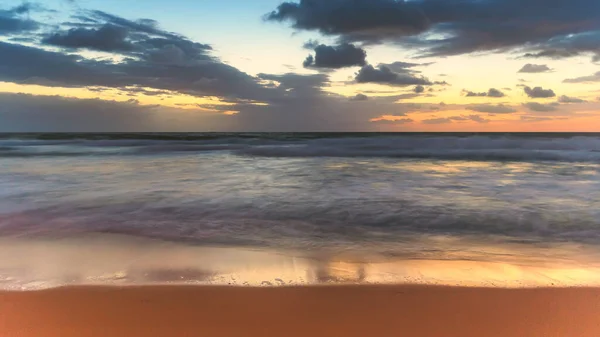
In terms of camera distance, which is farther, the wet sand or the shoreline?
the shoreline

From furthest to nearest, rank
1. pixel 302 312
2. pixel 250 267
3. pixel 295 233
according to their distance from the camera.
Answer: pixel 295 233
pixel 250 267
pixel 302 312

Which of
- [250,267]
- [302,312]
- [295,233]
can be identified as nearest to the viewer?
[302,312]

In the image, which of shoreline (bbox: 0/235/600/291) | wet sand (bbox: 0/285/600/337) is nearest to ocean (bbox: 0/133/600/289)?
shoreline (bbox: 0/235/600/291)

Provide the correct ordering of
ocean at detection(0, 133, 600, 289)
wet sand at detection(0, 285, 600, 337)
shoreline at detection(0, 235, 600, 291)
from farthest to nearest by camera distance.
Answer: ocean at detection(0, 133, 600, 289), shoreline at detection(0, 235, 600, 291), wet sand at detection(0, 285, 600, 337)

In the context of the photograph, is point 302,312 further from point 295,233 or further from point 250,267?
point 295,233

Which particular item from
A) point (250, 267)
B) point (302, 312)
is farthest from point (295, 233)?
point (302, 312)

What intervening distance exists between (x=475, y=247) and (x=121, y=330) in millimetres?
4418

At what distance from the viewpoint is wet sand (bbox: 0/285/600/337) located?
301cm

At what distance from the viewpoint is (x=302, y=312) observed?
330cm

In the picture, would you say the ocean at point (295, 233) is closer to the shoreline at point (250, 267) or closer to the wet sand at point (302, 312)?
the shoreline at point (250, 267)

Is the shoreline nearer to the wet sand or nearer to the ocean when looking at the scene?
the ocean

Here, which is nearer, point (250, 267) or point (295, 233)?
point (250, 267)

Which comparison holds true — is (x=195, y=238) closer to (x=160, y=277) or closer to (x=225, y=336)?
(x=160, y=277)

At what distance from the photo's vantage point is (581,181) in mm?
12992
